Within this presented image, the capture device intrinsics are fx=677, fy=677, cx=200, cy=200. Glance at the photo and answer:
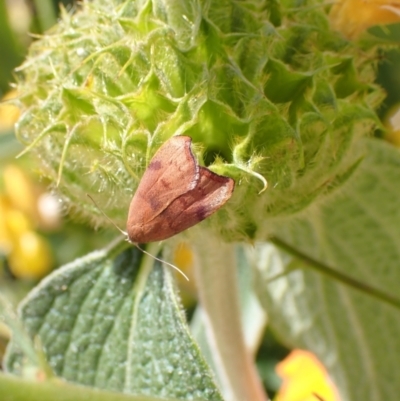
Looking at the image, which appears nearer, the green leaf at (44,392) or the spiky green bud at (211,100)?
the green leaf at (44,392)

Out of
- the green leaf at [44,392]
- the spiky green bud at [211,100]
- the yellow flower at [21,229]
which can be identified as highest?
the yellow flower at [21,229]

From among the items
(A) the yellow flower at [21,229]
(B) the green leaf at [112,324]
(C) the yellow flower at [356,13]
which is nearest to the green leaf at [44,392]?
(B) the green leaf at [112,324]

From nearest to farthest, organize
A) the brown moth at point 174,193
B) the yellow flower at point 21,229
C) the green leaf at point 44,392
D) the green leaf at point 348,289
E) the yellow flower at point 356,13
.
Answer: the green leaf at point 44,392, the brown moth at point 174,193, the yellow flower at point 356,13, the green leaf at point 348,289, the yellow flower at point 21,229

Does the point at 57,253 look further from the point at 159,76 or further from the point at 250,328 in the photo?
the point at 159,76

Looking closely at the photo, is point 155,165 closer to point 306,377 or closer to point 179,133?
point 179,133

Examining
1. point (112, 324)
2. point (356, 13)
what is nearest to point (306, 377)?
point (112, 324)

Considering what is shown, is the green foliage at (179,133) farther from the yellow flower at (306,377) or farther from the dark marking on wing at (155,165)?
the yellow flower at (306,377)

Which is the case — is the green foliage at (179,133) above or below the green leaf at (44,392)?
above

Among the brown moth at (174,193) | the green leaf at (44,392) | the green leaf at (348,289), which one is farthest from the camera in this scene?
the green leaf at (348,289)
